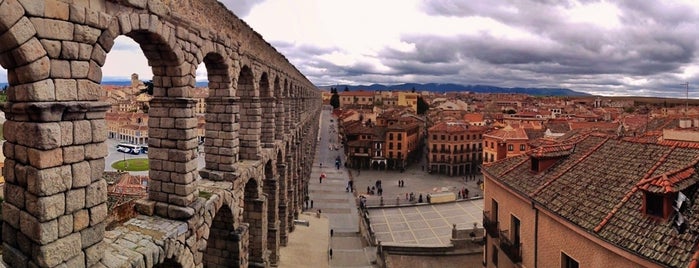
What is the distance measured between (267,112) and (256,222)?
495 centimetres

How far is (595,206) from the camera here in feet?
44.3

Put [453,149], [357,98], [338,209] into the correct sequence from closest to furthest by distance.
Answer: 1. [338,209]
2. [453,149]
3. [357,98]

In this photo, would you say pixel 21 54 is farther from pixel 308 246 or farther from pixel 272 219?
pixel 308 246

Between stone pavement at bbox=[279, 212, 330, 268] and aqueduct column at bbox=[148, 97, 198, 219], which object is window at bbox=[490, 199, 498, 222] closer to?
stone pavement at bbox=[279, 212, 330, 268]

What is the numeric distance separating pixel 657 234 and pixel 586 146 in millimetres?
7791

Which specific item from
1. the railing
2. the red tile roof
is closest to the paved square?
the railing

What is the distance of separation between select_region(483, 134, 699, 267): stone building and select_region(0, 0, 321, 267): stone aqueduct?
10057 millimetres

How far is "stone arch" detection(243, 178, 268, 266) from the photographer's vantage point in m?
17.9

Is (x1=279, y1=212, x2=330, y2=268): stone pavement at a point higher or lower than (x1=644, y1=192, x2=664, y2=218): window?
lower

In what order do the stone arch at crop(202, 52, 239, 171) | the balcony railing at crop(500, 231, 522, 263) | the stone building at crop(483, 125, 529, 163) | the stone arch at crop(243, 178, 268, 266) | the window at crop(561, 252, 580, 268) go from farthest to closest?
1. the stone building at crop(483, 125, 529, 163)
2. the stone arch at crop(243, 178, 268, 266)
3. the balcony railing at crop(500, 231, 522, 263)
4. the window at crop(561, 252, 580, 268)
5. the stone arch at crop(202, 52, 239, 171)

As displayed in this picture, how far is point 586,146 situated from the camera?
1836cm

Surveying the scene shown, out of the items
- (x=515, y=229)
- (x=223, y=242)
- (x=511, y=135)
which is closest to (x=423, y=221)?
(x=515, y=229)

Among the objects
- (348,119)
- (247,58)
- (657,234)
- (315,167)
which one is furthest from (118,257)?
(348,119)

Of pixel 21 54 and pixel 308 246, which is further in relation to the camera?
pixel 308 246
